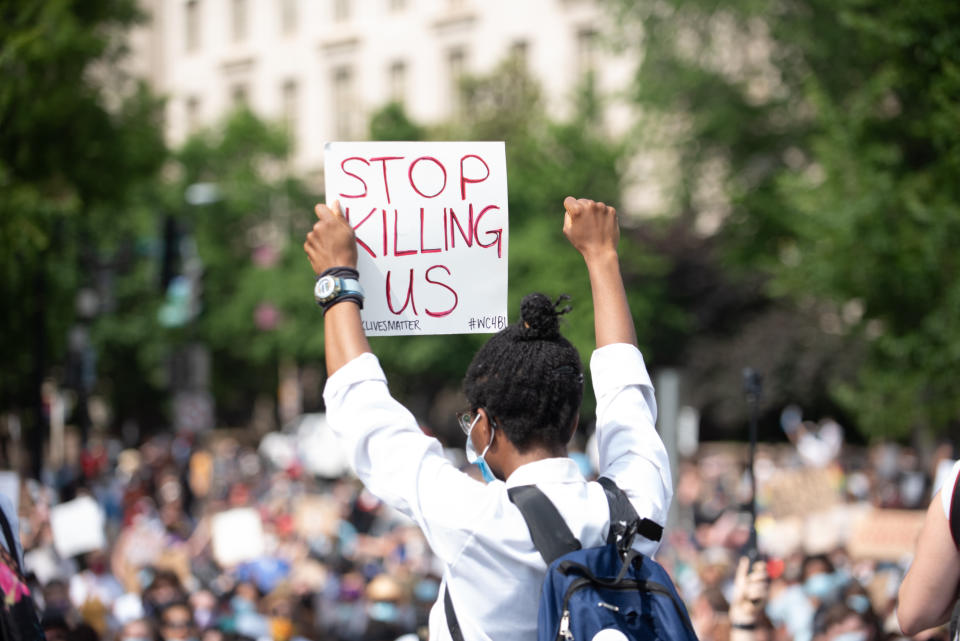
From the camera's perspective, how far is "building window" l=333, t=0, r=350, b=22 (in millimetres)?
49938

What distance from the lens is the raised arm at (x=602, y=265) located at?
2.83m

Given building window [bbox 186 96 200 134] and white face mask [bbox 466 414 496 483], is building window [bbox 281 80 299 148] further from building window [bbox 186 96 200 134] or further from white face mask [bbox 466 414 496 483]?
white face mask [bbox 466 414 496 483]

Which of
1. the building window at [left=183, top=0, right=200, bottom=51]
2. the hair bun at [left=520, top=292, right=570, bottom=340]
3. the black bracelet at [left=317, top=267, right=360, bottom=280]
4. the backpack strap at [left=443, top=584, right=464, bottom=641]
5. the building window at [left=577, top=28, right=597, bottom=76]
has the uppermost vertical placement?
the building window at [left=183, top=0, right=200, bottom=51]

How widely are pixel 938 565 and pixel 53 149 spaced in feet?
41.4

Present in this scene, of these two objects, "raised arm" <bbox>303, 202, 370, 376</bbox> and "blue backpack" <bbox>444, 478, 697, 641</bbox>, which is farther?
"raised arm" <bbox>303, 202, 370, 376</bbox>

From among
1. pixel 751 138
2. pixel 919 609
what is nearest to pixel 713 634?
pixel 919 609

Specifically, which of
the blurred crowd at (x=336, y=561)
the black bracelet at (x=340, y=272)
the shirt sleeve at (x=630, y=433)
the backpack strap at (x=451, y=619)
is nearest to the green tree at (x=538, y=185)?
the blurred crowd at (x=336, y=561)

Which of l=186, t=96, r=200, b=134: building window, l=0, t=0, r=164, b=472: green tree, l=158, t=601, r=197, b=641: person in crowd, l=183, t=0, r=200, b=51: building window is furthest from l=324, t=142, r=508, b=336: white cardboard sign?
l=183, t=0, r=200, b=51: building window

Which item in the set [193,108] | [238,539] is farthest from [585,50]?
[238,539]

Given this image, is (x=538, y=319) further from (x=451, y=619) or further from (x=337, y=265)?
(x=451, y=619)

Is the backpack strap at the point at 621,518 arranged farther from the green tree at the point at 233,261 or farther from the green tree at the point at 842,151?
the green tree at the point at 233,261

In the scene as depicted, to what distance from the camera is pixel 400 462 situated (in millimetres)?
2428

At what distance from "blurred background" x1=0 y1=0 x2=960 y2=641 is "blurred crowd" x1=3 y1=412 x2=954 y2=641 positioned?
64 millimetres

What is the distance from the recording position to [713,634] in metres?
7.27
